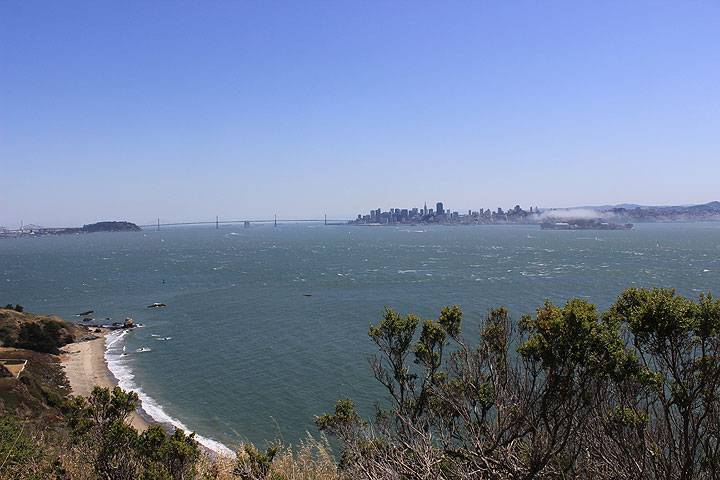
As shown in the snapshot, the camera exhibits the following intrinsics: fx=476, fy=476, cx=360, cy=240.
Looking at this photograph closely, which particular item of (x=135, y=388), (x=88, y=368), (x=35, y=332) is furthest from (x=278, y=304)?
(x=135, y=388)

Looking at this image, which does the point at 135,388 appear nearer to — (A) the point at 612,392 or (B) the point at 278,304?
(B) the point at 278,304

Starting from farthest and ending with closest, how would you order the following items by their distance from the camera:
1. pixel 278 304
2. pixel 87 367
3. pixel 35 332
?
pixel 278 304 → pixel 35 332 → pixel 87 367

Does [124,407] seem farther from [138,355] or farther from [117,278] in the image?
[117,278]

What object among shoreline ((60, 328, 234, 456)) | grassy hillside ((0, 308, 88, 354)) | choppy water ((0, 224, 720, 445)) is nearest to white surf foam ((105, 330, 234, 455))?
shoreline ((60, 328, 234, 456))

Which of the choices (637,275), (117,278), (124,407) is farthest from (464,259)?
(124,407)

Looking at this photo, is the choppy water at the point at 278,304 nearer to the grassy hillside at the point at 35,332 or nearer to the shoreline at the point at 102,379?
the shoreline at the point at 102,379
